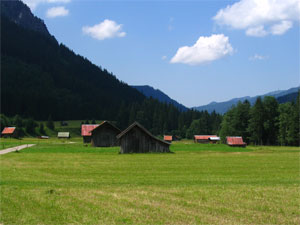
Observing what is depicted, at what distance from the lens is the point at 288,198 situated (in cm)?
1631

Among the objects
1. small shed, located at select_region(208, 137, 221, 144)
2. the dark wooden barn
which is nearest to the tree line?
small shed, located at select_region(208, 137, 221, 144)

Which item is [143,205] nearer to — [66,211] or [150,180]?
[66,211]

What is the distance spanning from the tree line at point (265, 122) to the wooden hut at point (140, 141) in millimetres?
54649

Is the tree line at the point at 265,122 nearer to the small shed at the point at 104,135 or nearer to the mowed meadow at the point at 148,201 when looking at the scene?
the small shed at the point at 104,135

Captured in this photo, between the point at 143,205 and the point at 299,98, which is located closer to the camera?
the point at 143,205

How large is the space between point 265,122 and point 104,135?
5640 centimetres

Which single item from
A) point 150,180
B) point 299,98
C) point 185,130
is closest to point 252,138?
point 299,98

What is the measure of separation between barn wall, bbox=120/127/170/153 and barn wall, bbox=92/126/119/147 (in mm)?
17950

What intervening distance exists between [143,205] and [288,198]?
720 centimetres

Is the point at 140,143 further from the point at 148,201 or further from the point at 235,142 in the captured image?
the point at 235,142

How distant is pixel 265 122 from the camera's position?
106m

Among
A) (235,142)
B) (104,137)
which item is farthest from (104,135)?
(235,142)

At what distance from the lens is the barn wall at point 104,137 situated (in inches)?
2857

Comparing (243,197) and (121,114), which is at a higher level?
(121,114)
